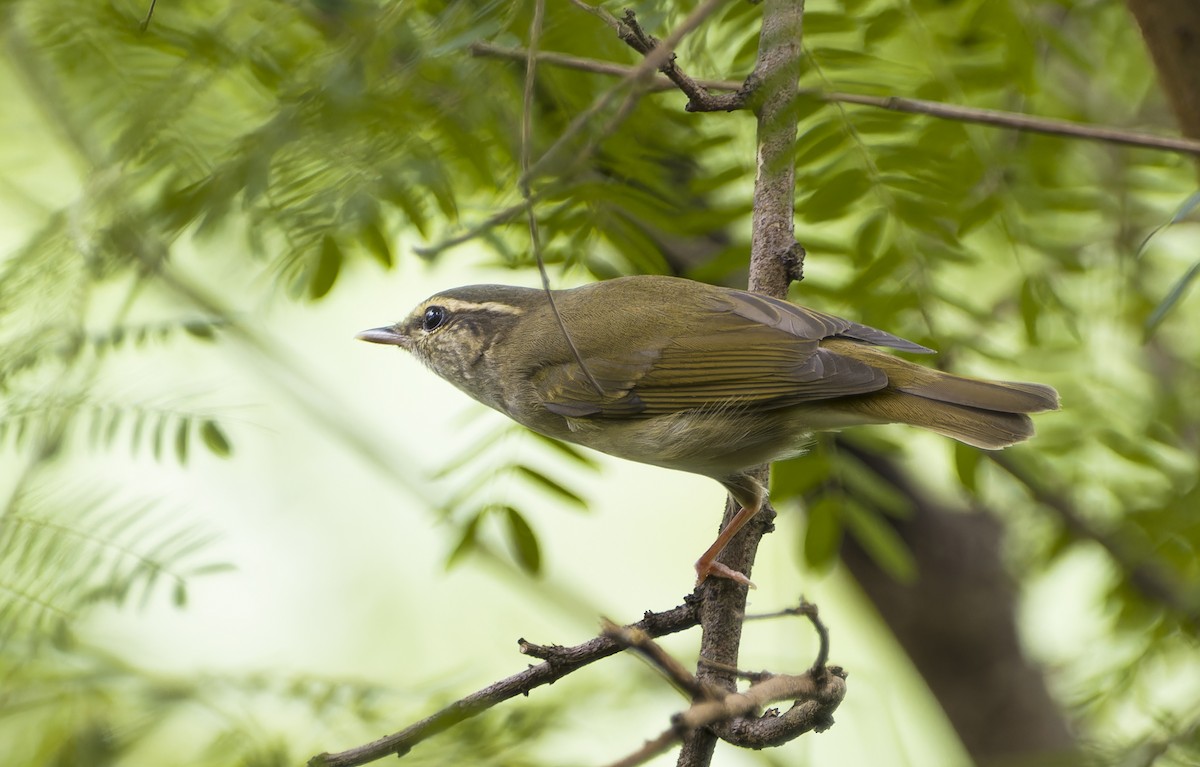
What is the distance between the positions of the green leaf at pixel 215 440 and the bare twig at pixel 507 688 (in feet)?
3.62

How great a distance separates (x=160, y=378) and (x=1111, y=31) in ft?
13.7

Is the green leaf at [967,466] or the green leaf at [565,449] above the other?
the green leaf at [967,466]

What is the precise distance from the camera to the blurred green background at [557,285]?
98.7 inches

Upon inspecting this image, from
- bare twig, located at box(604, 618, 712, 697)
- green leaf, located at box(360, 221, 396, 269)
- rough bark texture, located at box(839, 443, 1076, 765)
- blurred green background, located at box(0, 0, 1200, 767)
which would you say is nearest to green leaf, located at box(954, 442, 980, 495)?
blurred green background, located at box(0, 0, 1200, 767)

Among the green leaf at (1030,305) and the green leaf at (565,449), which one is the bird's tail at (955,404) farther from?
the green leaf at (565,449)

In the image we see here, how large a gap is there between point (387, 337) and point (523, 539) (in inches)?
49.9

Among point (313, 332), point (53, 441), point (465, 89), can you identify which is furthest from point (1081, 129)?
point (313, 332)

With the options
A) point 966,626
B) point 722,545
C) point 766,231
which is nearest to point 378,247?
point 766,231

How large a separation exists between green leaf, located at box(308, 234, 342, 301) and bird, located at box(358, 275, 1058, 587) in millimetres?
664

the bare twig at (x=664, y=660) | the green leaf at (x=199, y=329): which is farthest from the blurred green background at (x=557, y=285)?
the bare twig at (x=664, y=660)

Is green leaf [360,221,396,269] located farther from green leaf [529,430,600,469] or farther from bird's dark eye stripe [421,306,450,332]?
bird's dark eye stripe [421,306,450,332]

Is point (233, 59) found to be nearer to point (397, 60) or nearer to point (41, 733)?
point (397, 60)

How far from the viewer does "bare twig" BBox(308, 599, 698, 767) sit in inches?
86.9

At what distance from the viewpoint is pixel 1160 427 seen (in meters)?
4.15
